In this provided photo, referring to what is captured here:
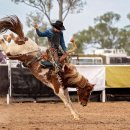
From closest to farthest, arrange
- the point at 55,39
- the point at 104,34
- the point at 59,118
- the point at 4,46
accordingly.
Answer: the point at 55,39 < the point at 4,46 < the point at 59,118 < the point at 104,34

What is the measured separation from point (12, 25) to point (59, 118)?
8.31 ft

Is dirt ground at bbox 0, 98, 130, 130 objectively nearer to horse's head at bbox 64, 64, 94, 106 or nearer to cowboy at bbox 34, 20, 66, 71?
horse's head at bbox 64, 64, 94, 106

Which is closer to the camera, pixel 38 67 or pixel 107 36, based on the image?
pixel 38 67

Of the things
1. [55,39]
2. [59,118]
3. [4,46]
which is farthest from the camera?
[59,118]

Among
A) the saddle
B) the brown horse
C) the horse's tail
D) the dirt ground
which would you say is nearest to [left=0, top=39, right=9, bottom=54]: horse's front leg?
the brown horse

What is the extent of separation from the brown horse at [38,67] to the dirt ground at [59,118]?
0.61 metres

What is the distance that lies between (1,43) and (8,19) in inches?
24.4

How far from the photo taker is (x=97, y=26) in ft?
282

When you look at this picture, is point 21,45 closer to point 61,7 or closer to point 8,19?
point 8,19

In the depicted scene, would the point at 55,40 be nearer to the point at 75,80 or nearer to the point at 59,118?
the point at 75,80

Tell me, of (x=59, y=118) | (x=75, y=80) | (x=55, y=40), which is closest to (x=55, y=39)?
(x=55, y=40)

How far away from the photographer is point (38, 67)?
1263cm

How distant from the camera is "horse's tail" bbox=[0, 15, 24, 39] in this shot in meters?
12.9

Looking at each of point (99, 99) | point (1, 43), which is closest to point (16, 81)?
point (99, 99)
